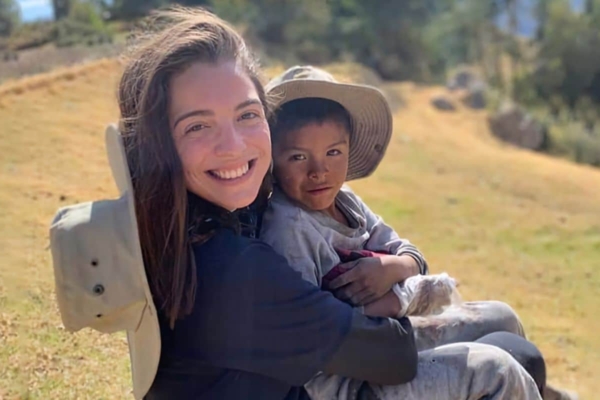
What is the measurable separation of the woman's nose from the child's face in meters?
0.46

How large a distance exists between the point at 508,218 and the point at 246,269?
7.09 metres

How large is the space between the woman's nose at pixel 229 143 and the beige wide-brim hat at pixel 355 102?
0.39 meters

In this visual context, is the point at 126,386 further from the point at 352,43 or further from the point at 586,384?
the point at 352,43

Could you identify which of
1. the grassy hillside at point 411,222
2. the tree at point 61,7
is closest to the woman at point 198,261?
the grassy hillside at point 411,222

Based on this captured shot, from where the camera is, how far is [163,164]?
177 centimetres

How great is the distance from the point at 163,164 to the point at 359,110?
34.7 inches

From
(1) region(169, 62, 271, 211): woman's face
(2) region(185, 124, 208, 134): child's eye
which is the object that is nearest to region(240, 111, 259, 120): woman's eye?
(1) region(169, 62, 271, 211): woman's face

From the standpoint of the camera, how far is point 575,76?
21.6 m

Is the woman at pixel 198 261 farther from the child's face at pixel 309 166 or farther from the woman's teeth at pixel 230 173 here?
the child's face at pixel 309 166

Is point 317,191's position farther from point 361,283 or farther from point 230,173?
point 230,173

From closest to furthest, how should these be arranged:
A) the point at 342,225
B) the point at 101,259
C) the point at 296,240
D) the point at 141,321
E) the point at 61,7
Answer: the point at 101,259 → the point at 141,321 → the point at 296,240 → the point at 342,225 → the point at 61,7

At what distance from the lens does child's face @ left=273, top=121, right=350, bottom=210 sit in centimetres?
229

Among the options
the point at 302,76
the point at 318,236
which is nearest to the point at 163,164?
the point at 318,236

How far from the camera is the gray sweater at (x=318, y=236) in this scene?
6.54ft
